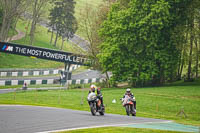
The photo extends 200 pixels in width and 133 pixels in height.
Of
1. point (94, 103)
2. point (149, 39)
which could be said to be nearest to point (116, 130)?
point (94, 103)

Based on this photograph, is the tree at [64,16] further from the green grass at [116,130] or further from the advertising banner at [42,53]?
the green grass at [116,130]

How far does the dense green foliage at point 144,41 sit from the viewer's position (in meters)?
49.8

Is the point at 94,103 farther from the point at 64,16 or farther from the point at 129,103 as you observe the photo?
the point at 64,16

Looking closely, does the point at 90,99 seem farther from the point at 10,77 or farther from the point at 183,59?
the point at 10,77

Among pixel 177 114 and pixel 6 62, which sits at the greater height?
pixel 6 62

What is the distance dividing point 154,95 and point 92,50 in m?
17.3

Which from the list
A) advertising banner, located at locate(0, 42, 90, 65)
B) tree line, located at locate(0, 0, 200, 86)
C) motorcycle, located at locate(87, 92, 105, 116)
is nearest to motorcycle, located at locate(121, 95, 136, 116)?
motorcycle, located at locate(87, 92, 105, 116)

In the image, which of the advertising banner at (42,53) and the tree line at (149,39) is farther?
the advertising banner at (42,53)

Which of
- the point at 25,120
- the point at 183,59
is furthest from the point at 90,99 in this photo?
the point at 183,59

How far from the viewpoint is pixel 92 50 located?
57219 millimetres

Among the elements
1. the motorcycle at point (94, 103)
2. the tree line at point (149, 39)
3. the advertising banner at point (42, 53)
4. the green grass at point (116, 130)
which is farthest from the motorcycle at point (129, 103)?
the advertising banner at point (42, 53)

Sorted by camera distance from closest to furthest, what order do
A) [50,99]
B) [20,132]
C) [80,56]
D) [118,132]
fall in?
1. [20,132]
2. [118,132]
3. [50,99]
4. [80,56]

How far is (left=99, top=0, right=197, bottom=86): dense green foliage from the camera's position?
49.8 meters

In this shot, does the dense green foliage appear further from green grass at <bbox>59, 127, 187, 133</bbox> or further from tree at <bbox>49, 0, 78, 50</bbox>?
tree at <bbox>49, 0, 78, 50</bbox>
